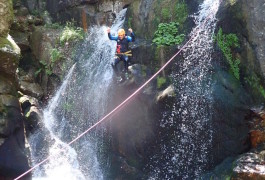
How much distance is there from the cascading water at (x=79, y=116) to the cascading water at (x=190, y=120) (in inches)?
89.7

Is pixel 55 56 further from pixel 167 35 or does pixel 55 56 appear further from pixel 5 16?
pixel 167 35

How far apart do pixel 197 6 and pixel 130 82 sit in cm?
297

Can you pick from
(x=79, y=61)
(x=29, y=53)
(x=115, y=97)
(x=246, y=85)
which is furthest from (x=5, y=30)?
(x=246, y=85)

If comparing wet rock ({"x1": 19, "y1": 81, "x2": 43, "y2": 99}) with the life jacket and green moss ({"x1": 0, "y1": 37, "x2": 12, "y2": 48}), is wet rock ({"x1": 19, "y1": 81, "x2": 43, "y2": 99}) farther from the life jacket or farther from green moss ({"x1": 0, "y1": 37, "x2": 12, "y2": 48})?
the life jacket

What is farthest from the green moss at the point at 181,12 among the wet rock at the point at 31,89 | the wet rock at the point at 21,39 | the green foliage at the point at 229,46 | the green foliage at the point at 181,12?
the wet rock at the point at 21,39

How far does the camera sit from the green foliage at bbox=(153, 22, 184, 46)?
8656 millimetres

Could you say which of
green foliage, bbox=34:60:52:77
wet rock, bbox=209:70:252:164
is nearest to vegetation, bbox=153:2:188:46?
wet rock, bbox=209:70:252:164

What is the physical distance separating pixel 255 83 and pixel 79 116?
5.55 metres

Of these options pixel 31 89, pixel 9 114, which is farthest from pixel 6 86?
pixel 31 89

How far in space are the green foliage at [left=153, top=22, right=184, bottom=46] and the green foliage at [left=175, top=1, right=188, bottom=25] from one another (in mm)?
189

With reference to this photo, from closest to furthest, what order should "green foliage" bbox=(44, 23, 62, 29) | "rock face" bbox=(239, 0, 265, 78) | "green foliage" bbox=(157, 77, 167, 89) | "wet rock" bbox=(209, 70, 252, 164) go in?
"wet rock" bbox=(209, 70, 252, 164)
"rock face" bbox=(239, 0, 265, 78)
"green foliage" bbox=(157, 77, 167, 89)
"green foliage" bbox=(44, 23, 62, 29)

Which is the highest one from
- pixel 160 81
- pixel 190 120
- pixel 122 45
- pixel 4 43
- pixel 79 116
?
pixel 4 43

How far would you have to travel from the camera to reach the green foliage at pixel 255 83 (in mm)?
6943

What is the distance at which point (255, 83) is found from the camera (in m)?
7.08
